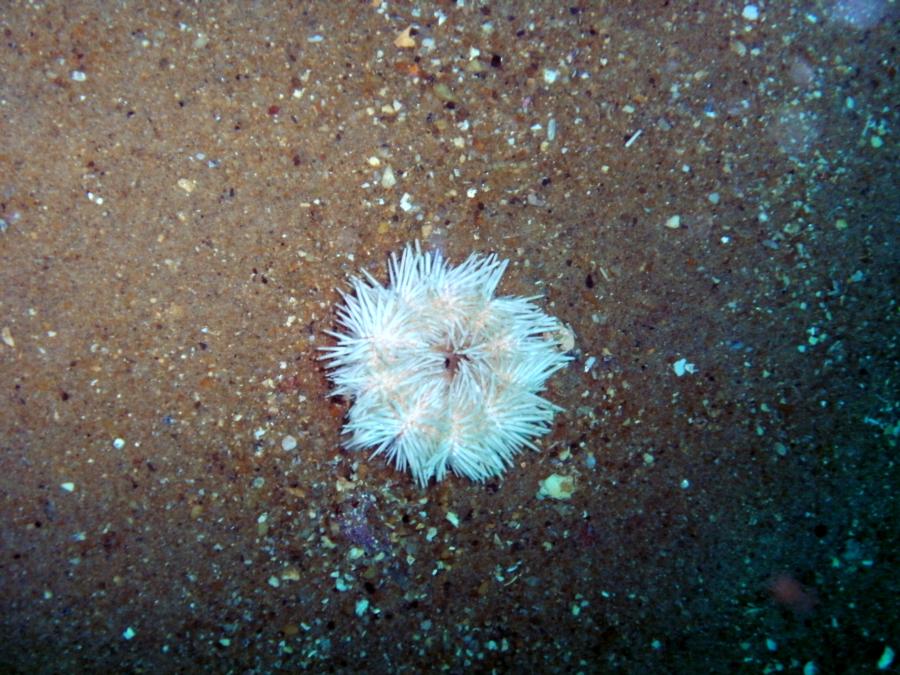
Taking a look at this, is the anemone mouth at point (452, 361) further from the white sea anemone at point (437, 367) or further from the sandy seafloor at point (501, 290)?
the sandy seafloor at point (501, 290)

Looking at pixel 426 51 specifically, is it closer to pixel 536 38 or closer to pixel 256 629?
pixel 536 38

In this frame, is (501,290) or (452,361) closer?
(452,361)

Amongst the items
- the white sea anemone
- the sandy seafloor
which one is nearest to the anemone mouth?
the white sea anemone

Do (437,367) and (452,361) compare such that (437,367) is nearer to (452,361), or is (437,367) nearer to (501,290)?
(452,361)

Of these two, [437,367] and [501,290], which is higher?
[501,290]

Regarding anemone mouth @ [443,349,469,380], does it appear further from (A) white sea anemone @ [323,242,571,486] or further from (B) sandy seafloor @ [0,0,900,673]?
(B) sandy seafloor @ [0,0,900,673]

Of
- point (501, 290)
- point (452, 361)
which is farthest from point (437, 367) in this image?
point (501, 290)
